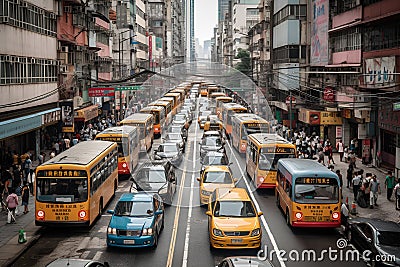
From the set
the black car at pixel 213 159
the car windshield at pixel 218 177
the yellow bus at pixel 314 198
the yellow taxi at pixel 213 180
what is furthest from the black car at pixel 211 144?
the yellow bus at pixel 314 198

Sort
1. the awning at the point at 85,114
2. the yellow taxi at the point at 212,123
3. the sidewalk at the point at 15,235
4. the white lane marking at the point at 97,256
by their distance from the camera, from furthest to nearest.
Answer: the awning at the point at 85,114 < the yellow taxi at the point at 212,123 < the sidewalk at the point at 15,235 < the white lane marking at the point at 97,256

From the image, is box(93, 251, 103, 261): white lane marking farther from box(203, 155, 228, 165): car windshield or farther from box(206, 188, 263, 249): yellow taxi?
box(203, 155, 228, 165): car windshield

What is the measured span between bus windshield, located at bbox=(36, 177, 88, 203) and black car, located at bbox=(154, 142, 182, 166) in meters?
3.24

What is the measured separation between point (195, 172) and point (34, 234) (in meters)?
6.30

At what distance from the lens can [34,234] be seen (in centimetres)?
2034

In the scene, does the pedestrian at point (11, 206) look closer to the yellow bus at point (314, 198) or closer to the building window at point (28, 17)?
the yellow bus at point (314, 198)

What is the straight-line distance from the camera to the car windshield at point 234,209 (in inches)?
709

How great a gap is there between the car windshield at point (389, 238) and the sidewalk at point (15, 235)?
11.2m

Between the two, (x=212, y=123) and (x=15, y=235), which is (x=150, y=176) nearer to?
(x=212, y=123)

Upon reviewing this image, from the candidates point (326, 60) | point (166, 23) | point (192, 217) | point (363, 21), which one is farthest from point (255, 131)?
point (166, 23)

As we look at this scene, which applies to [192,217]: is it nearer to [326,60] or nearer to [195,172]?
[195,172]

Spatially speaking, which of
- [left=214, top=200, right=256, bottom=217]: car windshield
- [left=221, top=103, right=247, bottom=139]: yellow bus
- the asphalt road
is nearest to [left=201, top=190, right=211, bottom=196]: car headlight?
the asphalt road

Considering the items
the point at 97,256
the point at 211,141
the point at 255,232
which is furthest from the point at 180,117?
the point at 97,256

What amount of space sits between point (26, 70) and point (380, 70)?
2105cm
